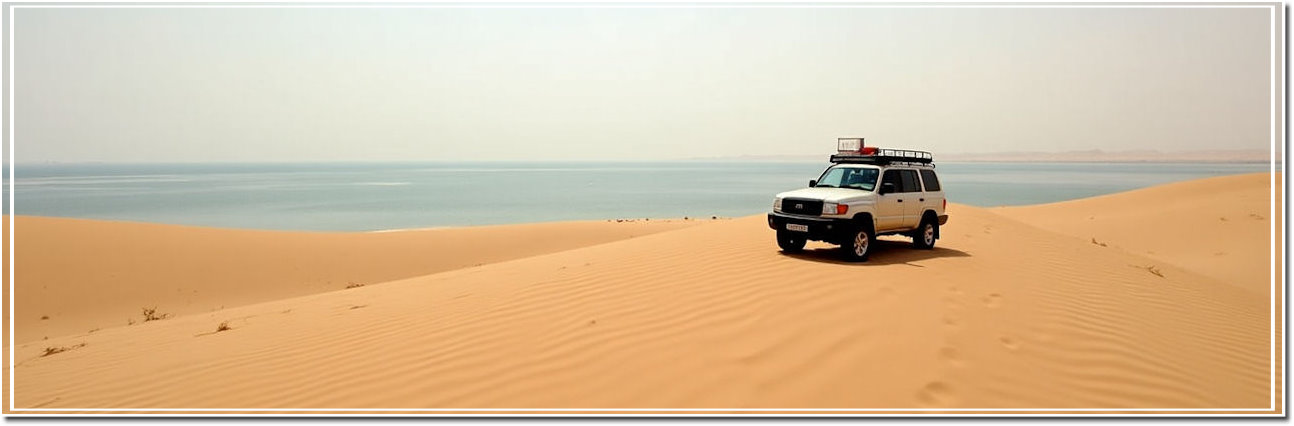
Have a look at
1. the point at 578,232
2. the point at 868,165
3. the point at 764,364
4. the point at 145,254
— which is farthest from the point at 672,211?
the point at 764,364

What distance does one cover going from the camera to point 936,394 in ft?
16.6

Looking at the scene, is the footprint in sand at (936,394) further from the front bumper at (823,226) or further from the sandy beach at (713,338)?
the front bumper at (823,226)

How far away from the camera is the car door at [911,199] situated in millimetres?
10875

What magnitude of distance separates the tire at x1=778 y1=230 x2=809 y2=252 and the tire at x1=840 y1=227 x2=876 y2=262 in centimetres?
70

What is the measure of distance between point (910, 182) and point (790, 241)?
2231mm

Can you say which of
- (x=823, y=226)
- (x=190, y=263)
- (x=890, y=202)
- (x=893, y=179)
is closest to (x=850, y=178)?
(x=893, y=179)

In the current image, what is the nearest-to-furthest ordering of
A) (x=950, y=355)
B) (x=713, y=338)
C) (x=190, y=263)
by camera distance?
(x=950, y=355)
(x=713, y=338)
(x=190, y=263)

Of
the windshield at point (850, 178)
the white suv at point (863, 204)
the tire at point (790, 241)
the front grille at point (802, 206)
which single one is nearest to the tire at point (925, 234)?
the white suv at point (863, 204)

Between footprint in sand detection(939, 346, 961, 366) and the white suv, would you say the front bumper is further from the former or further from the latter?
footprint in sand detection(939, 346, 961, 366)

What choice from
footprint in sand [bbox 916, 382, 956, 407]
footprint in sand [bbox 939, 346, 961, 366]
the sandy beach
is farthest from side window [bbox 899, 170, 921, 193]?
footprint in sand [bbox 916, 382, 956, 407]

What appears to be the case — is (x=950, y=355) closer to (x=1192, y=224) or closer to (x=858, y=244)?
(x=858, y=244)

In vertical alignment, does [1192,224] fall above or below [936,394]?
above

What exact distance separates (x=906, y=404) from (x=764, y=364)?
3.82 feet

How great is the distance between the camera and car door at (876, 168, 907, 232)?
33.8 feet
